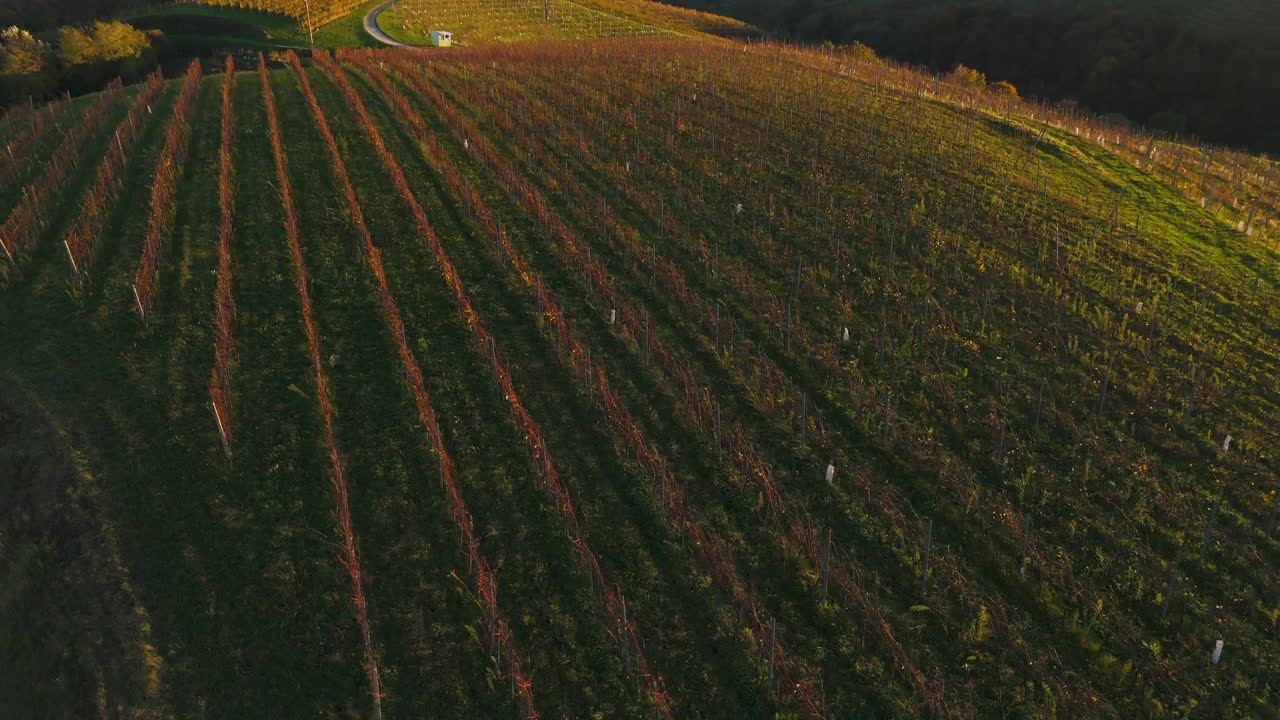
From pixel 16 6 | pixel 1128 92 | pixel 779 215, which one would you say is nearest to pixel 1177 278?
pixel 779 215

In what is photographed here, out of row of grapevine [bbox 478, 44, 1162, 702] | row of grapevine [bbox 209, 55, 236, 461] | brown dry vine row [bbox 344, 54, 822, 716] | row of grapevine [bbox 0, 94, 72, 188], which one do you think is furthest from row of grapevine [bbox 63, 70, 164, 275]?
row of grapevine [bbox 478, 44, 1162, 702]

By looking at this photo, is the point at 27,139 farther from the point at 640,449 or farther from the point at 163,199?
the point at 640,449

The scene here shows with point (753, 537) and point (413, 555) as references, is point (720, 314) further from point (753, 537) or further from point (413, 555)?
point (413, 555)

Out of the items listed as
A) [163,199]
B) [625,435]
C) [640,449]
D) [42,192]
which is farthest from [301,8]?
[640,449]

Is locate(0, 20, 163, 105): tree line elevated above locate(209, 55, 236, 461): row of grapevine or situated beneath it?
elevated above

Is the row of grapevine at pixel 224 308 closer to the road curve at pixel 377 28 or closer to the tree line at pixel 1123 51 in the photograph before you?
the road curve at pixel 377 28

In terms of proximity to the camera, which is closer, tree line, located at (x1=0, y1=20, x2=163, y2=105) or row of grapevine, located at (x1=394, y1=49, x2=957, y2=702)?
row of grapevine, located at (x1=394, y1=49, x2=957, y2=702)

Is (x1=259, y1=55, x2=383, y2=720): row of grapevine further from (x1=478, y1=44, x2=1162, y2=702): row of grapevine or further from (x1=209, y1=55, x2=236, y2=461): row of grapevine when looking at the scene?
(x1=478, y1=44, x2=1162, y2=702): row of grapevine

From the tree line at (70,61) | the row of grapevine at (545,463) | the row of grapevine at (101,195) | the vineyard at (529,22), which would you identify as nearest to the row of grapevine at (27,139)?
the row of grapevine at (101,195)
